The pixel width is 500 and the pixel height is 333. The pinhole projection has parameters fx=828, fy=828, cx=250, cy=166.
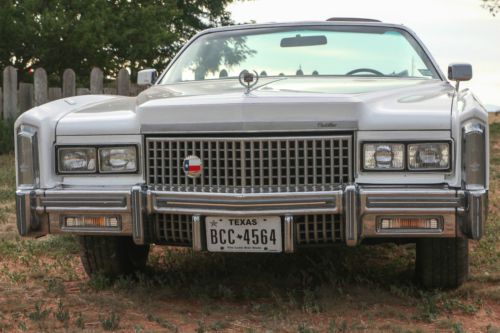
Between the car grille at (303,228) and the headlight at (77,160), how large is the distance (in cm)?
48

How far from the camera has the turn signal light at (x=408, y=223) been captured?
4.18m

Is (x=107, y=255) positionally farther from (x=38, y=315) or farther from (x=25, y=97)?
(x=25, y=97)

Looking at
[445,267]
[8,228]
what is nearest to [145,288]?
[445,267]

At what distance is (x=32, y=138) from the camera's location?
4.60 meters

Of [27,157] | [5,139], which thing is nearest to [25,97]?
[5,139]

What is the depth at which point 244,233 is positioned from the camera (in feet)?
14.1

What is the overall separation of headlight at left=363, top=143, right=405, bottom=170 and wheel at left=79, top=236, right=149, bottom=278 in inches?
67.5

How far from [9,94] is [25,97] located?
1.00 feet

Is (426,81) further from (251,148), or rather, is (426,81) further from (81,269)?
(81,269)

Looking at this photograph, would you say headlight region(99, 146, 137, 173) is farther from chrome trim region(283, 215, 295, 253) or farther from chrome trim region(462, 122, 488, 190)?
chrome trim region(462, 122, 488, 190)

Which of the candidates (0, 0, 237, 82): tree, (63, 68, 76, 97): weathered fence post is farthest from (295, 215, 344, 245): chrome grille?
(0, 0, 237, 82): tree

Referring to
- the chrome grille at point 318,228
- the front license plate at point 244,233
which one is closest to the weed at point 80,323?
the front license plate at point 244,233

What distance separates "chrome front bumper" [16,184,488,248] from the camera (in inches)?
163

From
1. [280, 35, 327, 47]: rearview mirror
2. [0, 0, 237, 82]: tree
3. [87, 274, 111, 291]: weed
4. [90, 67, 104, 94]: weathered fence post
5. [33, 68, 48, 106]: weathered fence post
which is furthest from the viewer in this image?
[0, 0, 237, 82]: tree
